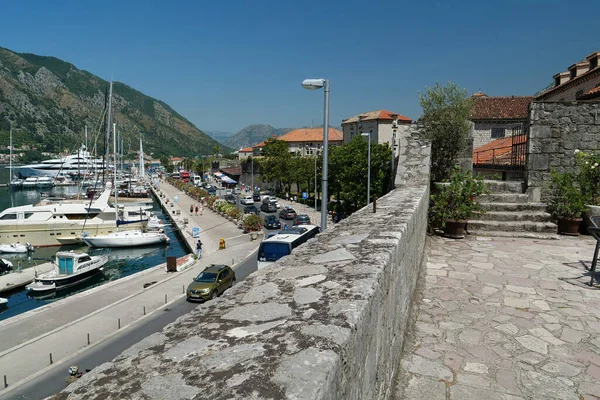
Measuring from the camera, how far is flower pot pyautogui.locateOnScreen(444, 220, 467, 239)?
8.05 metres

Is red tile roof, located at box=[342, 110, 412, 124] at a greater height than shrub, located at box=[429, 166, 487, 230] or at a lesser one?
greater

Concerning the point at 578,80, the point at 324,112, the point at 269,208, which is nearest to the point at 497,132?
the point at 578,80

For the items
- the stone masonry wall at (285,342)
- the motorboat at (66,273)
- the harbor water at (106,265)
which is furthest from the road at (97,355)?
the motorboat at (66,273)

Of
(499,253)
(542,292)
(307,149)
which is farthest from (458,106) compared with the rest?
(307,149)

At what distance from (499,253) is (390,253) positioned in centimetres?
478

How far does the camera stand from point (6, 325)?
1584 centimetres

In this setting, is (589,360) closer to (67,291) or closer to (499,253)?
(499,253)

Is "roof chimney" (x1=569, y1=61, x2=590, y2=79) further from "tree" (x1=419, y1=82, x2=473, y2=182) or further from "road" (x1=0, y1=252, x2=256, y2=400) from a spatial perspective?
"road" (x1=0, y1=252, x2=256, y2=400)

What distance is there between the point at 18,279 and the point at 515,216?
26572 mm

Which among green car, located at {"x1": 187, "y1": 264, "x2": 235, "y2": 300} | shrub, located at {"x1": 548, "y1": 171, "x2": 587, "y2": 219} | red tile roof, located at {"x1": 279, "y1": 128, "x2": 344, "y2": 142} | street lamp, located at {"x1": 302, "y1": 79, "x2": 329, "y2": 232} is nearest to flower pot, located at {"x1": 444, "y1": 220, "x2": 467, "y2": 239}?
shrub, located at {"x1": 548, "y1": 171, "x2": 587, "y2": 219}

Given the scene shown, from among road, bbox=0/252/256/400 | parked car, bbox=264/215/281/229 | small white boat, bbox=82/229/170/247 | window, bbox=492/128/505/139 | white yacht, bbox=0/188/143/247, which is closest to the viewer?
road, bbox=0/252/256/400

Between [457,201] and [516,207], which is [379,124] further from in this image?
[457,201]

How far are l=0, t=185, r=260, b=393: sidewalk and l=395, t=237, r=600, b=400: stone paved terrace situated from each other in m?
12.0

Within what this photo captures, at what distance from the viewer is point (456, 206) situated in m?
8.33
